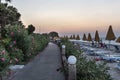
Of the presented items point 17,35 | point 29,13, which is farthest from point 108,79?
point 29,13

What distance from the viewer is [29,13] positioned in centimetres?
3638

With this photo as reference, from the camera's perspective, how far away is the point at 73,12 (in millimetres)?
31922

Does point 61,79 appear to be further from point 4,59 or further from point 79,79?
point 79,79

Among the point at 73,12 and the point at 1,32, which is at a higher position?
the point at 73,12

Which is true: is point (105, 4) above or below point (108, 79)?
above

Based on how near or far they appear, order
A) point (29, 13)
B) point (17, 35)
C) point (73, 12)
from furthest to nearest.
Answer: point (29, 13) → point (73, 12) → point (17, 35)

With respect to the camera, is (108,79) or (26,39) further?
(26,39)

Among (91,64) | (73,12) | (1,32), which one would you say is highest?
(73,12)

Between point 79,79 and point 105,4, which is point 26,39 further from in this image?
point 105,4

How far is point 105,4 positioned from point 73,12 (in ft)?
14.5

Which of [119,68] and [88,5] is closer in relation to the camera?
[119,68]

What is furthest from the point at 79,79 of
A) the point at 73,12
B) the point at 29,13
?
the point at 29,13

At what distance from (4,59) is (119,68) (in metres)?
11.0

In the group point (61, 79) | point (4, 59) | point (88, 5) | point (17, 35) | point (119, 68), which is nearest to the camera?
point (4, 59)
